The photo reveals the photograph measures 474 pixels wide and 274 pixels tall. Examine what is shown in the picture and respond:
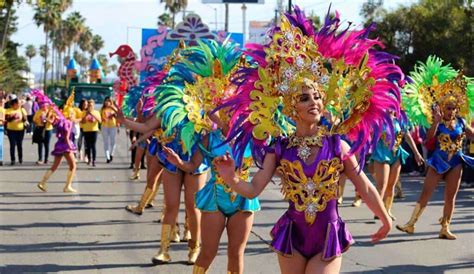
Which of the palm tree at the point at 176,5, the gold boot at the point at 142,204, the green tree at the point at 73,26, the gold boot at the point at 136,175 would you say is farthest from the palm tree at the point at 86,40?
the gold boot at the point at 142,204

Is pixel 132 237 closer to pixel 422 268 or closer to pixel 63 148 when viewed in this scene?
pixel 422 268

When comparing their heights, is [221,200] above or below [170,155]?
below

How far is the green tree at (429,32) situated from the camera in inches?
1184

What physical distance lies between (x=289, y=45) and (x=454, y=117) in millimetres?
5258

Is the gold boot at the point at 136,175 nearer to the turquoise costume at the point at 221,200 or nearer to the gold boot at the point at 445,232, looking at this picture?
the gold boot at the point at 445,232

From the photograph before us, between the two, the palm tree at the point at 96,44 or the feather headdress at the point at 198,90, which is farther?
the palm tree at the point at 96,44

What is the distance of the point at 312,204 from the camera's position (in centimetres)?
548

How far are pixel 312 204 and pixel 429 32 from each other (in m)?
28.5

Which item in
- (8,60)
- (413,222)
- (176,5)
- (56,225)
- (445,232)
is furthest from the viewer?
(176,5)

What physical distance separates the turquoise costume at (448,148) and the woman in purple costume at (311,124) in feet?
15.5

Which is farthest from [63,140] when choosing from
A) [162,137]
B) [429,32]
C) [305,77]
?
[429,32]

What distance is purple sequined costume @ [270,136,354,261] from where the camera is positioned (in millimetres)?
5465

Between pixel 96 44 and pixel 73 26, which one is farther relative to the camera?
pixel 96 44

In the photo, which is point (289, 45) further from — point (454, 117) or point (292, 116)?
point (454, 117)
